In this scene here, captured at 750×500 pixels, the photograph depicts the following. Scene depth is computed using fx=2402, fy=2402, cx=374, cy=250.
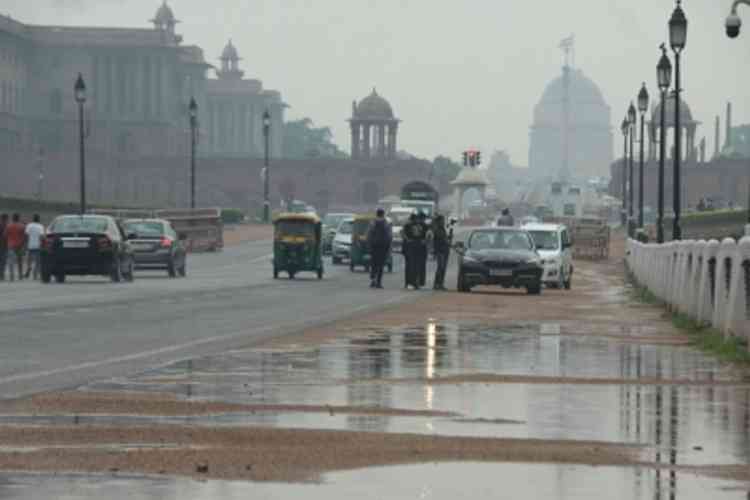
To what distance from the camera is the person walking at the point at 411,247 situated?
150ft

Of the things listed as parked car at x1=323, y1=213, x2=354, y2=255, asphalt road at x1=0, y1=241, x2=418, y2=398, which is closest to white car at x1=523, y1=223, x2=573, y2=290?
asphalt road at x1=0, y1=241, x2=418, y2=398

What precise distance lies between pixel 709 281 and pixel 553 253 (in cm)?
2316

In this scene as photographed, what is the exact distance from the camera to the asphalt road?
1961cm

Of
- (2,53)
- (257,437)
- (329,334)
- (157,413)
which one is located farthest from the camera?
(2,53)

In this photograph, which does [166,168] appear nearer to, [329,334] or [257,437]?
[329,334]

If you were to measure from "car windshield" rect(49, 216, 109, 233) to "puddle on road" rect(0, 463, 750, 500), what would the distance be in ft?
116

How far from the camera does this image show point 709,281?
27250 mm

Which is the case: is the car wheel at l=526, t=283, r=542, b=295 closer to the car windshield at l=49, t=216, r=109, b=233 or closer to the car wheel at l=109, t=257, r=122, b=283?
the car wheel at l=109, t=257, r=122, b=283

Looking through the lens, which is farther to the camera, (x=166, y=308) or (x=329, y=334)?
(x=166, y=308)

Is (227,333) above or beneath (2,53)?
beneath

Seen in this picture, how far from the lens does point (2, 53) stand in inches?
7411

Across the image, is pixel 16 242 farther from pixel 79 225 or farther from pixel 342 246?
pixel 342 246

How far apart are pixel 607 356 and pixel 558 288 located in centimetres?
2799

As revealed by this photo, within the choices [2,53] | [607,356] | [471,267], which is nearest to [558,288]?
[471,267]
